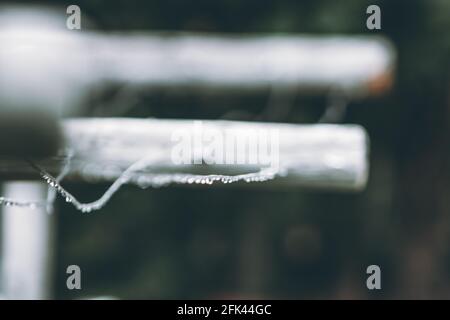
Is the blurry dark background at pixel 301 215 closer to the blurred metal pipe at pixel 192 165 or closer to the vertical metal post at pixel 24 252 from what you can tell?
the vertical metal post at pixel 24 252

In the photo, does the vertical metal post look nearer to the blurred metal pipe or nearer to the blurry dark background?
the blurry dark background

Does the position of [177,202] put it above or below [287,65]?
below

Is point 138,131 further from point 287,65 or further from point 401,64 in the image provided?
point 401,64

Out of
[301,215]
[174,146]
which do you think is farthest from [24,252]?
[301,215]

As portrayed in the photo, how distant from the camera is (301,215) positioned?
1.49 meters

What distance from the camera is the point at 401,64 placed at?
1.22 metres

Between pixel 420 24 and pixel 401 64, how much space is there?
7 cm

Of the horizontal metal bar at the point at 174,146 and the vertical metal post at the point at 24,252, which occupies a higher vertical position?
the horizontal metal bar at the point at 174,146

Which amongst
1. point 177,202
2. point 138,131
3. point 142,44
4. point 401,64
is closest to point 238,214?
point 177,202

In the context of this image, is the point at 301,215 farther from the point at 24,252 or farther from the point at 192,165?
the point at 192,165

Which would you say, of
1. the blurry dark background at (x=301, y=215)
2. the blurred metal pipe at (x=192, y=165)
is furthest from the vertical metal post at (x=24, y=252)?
the blurred metal pipe at (x=192, y=165)

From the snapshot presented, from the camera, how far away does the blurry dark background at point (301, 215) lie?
1.20 meters

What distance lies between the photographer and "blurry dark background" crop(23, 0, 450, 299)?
47.3 inches
